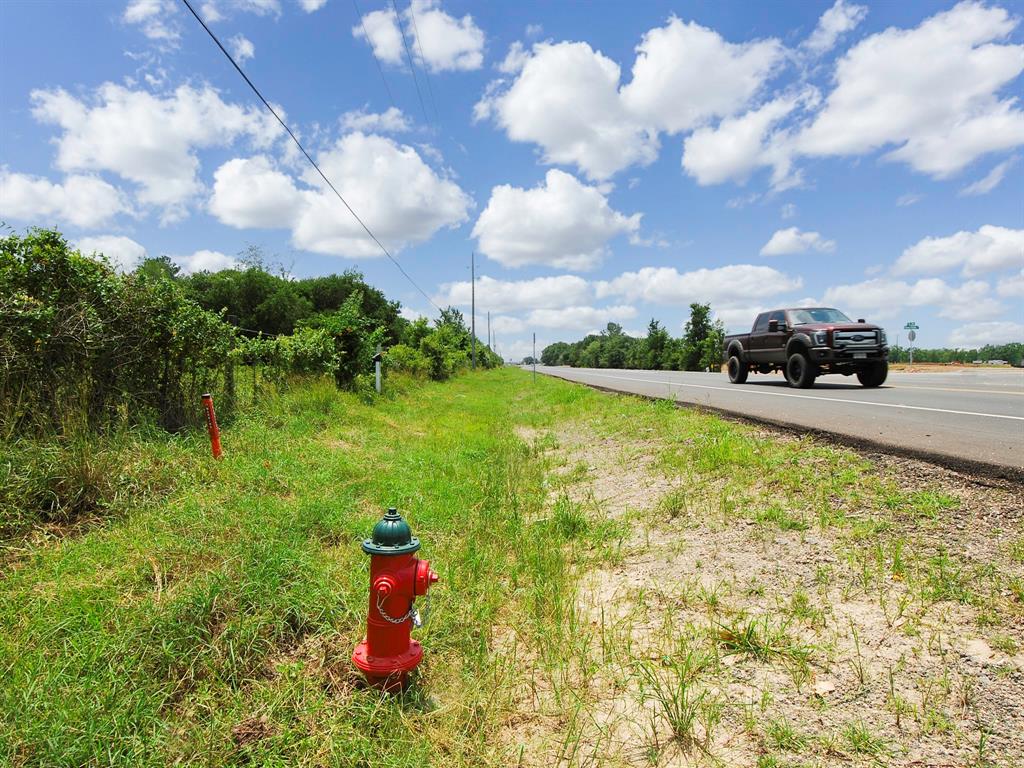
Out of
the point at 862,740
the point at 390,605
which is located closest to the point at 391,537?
the point at 390,605

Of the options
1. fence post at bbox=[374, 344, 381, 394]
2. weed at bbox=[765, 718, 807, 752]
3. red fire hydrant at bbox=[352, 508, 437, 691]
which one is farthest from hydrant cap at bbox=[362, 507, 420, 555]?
fence post at bbox=[374, 344, 381, 394]

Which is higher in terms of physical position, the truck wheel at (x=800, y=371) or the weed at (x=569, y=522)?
the truck wheel at (x=800, y=371)

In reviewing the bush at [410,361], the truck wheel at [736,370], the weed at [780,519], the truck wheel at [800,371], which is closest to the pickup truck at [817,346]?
the truck wheel at [800,371]

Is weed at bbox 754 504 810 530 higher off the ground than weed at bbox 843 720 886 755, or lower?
higher

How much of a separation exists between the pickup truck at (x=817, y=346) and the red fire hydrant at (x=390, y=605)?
13.3 metres

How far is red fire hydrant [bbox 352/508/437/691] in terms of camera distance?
2.31 metres

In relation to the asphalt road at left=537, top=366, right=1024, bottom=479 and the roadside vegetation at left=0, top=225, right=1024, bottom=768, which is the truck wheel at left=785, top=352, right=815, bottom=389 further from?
the roadside vegetation at left=0, top=225, right=1024, bottom=768

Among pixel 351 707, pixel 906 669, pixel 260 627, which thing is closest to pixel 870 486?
pixel 906 669

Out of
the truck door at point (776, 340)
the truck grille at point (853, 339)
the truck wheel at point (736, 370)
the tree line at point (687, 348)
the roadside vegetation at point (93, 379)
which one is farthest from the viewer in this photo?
the tree line at point (687, 348)

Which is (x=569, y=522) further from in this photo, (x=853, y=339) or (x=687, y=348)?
(x=687, y=348)

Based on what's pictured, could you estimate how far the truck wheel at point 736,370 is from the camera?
17328 millimetres

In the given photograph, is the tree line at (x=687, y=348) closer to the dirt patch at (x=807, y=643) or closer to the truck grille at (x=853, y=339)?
the truck grille at (x=853, y=339)

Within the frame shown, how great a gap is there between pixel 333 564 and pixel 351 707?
4.15 feet

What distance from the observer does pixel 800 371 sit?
13844 millimetres
